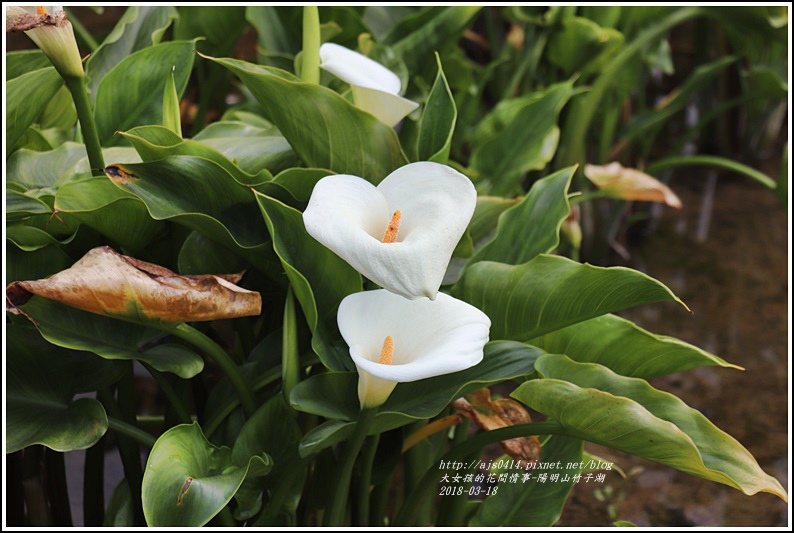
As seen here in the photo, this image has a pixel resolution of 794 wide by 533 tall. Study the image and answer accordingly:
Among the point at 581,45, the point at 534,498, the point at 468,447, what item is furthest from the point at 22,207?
the point at 581,45

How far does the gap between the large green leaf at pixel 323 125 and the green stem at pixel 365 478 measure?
0.85ft

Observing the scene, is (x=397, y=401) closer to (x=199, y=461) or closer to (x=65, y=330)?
(x=199, y=461)

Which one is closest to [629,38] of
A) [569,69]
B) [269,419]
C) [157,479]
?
[569,69]

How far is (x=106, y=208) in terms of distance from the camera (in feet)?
2.26

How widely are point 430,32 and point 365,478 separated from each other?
0.69 metres

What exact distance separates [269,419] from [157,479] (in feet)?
0.46

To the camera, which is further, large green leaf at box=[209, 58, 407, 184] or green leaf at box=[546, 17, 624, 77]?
green leaf at box=[546, 17, 624, 77]

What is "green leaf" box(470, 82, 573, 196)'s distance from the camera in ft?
3.78

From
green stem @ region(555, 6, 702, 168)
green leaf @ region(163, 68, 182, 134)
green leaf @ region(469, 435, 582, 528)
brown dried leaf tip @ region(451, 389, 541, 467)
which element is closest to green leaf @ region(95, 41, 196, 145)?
green leaf @ region(163, 68, 182, 134)

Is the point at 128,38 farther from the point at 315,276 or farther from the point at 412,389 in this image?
the point at 412,389

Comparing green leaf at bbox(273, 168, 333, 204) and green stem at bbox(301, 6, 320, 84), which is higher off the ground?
green stem at bbox(301, 6, 320, 84)

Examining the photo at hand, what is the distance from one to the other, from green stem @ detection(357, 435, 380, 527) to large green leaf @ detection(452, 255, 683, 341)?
0.52 feet

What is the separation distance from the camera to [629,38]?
178 centimetres

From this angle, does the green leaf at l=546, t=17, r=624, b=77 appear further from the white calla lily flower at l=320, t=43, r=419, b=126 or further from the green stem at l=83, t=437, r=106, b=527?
the green stem at l=83, t=437, r=106, b=527
